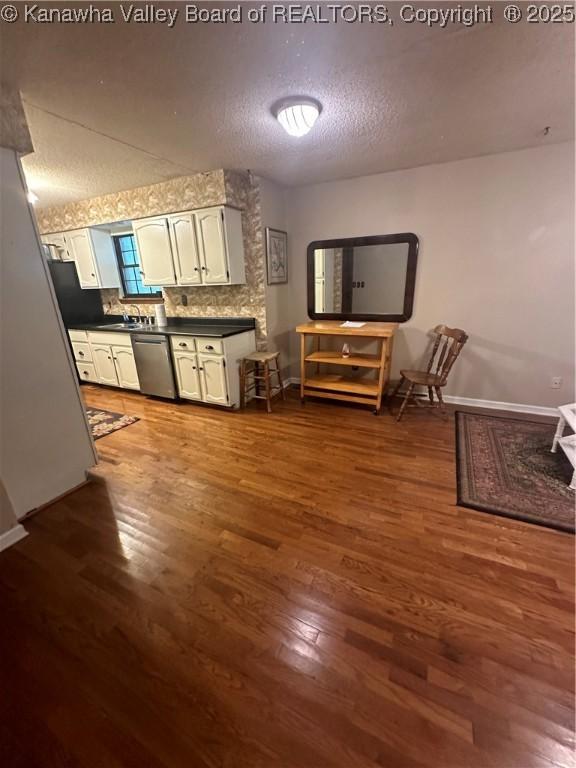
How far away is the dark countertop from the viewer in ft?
10.5

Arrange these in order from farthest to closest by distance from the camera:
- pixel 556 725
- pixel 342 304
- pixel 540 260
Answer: pixel 342 304 < pixel 540 260 < pixel 556 725

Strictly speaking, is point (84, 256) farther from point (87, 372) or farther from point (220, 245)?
point (220, 245)

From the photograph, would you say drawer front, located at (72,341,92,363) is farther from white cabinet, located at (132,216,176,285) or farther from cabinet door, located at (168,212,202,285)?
cabinet door, located at (168,212,202,285)

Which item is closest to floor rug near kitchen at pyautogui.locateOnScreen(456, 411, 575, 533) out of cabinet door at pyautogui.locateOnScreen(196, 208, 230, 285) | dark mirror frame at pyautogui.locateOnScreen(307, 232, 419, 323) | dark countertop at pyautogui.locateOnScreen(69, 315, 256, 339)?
dark mirror frame at pyautogui.locateOnScreen(307, 232, 419, 323)

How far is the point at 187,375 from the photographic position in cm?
343

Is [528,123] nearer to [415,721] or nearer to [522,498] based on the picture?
[522,498]

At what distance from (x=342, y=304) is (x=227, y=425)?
1.94 m

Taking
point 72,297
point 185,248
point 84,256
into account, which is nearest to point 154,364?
point 185,248

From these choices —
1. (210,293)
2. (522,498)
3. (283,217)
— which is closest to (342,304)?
(283,217)

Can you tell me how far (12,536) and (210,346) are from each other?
2.05 m

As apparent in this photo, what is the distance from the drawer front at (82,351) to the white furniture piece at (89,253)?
2.73 feet

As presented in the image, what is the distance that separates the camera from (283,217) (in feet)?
11.9

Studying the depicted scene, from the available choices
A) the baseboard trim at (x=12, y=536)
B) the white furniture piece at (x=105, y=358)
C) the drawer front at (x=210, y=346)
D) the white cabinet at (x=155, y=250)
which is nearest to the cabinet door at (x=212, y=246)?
the white cabinet at (x=155, y=250)

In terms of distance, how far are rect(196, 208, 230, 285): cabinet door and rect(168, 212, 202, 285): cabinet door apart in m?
0.07
